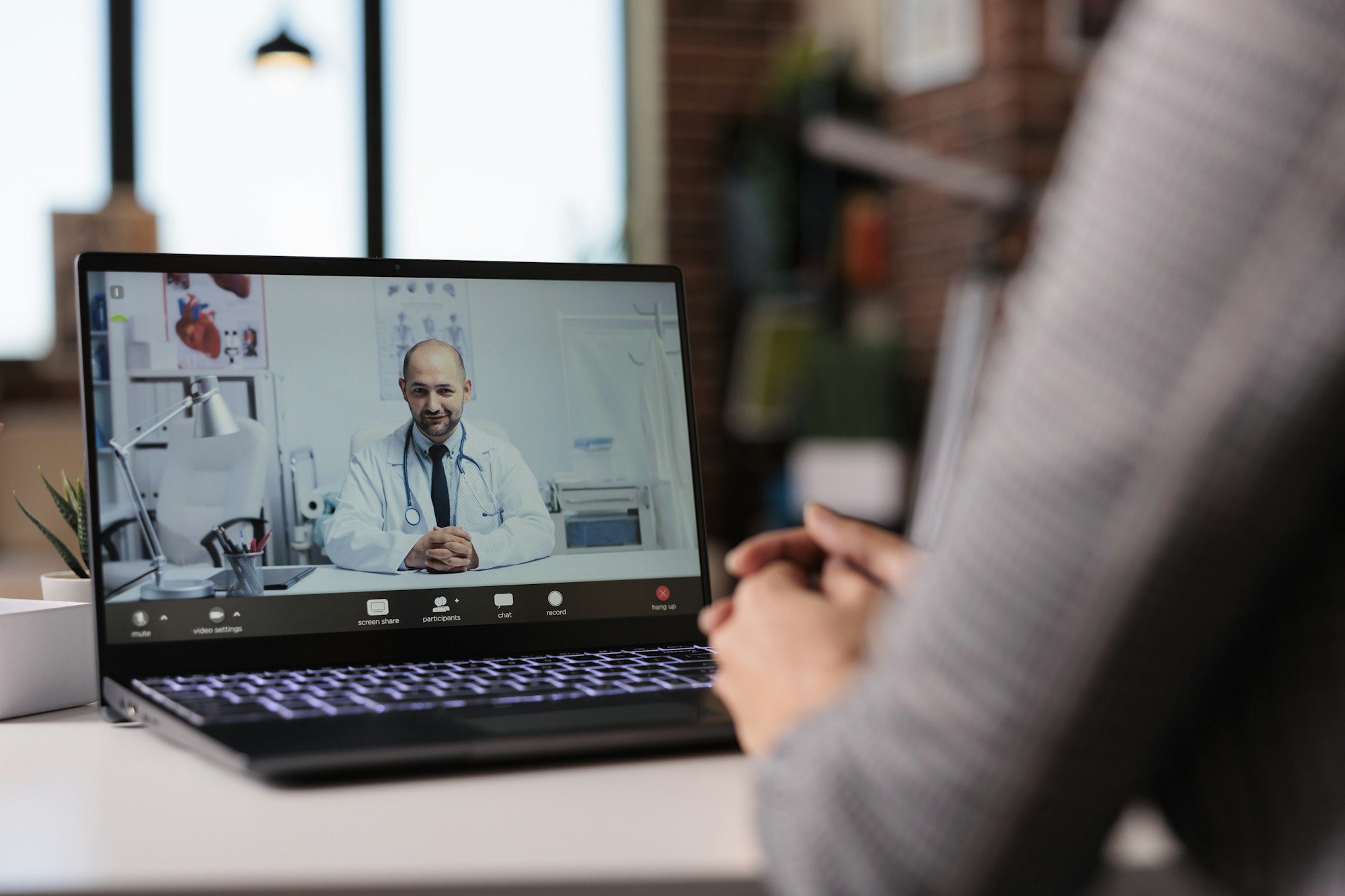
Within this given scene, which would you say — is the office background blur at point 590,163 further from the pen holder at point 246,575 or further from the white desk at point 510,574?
the pen holder at point 246,575

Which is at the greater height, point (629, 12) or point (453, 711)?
point (629, 12)

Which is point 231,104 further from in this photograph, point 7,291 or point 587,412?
point 587,412

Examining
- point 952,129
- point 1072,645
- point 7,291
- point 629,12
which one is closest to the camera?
point 1072,645

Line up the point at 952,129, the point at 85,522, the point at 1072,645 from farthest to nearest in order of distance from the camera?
1. the point at 952,129
2. the point at 85,522
3. the point at 1072,645

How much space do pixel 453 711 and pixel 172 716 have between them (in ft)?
0.45

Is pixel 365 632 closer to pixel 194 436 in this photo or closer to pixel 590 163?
pixel 194 436

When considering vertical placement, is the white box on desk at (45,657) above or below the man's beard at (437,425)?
below

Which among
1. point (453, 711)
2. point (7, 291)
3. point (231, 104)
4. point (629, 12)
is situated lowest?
point (453, 711)

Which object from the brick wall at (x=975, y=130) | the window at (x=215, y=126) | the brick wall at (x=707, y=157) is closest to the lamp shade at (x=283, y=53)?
the window at (x=215, y=126)

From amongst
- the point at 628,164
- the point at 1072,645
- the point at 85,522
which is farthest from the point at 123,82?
the point at 1072,645

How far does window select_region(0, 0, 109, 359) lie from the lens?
3.68 m

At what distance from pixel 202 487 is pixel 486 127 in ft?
11.4

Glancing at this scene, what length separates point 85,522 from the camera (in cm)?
76

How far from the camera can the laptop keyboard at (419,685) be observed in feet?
1.98
